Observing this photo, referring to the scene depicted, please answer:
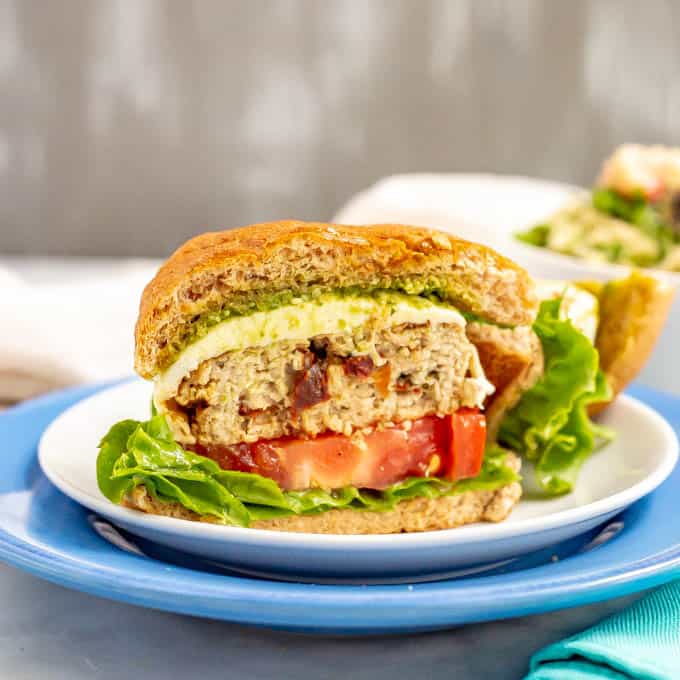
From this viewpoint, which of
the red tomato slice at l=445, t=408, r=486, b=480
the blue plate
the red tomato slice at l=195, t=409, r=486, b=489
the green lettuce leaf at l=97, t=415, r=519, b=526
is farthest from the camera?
the red tomato slice at l=445, t=408, r=486, b=480

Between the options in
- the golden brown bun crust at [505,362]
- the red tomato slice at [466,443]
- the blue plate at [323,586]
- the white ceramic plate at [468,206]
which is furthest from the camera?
the white ceramic plate at [468,206]

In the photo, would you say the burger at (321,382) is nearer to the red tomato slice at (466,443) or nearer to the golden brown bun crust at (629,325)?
the red tomato slice at (466,443)

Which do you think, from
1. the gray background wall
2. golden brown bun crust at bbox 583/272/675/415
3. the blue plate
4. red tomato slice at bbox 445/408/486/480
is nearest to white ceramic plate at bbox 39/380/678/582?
the blue plate

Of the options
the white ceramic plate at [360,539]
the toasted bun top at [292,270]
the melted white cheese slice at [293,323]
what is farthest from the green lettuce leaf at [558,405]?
the melted white cheese slice at [293,323]

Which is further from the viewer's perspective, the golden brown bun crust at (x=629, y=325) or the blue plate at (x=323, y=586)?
the golden brown bun crust at (x=629, y=325)

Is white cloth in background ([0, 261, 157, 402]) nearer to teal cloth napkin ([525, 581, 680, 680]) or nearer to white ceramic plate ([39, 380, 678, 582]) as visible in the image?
white ceramic plate ([39, 380, 678, 582])

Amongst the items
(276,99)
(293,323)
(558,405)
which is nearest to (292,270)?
(293,323)
